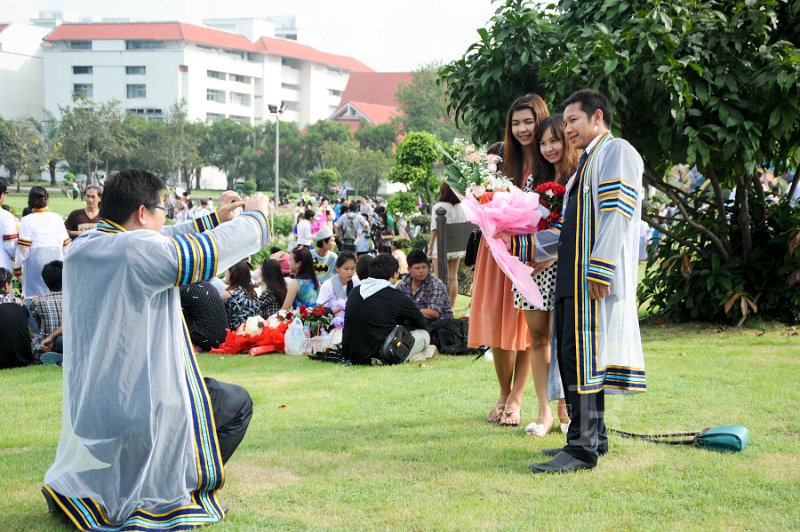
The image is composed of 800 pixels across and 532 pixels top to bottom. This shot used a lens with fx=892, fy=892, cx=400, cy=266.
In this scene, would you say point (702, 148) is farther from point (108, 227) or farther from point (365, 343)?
point (108, 227)

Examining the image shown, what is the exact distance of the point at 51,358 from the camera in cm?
891

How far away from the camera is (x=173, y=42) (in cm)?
7925

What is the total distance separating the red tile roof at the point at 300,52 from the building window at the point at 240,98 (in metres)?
5.41

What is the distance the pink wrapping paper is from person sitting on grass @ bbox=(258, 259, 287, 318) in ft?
18.8

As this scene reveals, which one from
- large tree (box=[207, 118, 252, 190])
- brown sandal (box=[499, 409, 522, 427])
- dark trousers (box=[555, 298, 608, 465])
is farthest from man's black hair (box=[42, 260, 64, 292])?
large tree (box=[207, 118, 252, 190])

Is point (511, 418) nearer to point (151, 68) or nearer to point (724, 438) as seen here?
point (724, 438)

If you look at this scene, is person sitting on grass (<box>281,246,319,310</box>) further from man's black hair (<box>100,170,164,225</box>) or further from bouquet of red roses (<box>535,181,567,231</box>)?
man's black hair (<box>100,170,164,225</box>)

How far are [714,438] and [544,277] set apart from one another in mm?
1304

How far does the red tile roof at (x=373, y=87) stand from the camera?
314 feet

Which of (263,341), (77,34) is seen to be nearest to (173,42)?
(77,34)

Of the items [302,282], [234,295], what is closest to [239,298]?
[234,295]

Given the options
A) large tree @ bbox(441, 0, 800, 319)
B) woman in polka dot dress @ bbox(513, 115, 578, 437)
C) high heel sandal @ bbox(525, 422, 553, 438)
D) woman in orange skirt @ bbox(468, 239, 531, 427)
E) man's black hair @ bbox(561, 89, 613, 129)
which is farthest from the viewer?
large tree @ bbox(441, 0, 800, 319)

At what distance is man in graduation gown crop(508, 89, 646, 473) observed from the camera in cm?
454

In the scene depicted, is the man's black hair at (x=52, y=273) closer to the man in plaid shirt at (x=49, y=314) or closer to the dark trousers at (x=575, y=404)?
the man in plaid shirt at (x=49, y=314)
